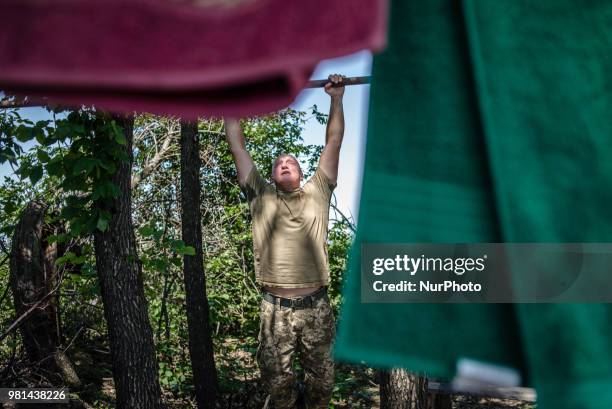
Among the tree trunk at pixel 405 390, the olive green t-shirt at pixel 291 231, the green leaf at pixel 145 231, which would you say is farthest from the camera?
the tree trunk at pixel 405 390

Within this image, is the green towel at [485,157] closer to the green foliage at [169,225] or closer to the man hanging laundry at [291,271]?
the man hanging laundry at [291,271]

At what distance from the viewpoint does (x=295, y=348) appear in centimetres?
323

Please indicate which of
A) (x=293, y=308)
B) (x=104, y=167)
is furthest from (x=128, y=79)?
(x=104, y=167)

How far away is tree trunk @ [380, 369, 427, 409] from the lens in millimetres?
3789

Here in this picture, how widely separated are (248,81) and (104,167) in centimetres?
291

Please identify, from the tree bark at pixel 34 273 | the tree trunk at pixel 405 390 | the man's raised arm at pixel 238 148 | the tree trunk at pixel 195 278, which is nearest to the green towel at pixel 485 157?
the man's raised arm at pixel 238 148

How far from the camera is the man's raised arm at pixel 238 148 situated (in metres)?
2.57

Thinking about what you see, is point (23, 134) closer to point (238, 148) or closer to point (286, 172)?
point (238, 148)

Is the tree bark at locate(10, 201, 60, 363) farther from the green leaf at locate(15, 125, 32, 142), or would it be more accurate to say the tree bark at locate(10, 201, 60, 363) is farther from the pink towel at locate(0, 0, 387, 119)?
the pink towel at locate(0, 0, 387, 119)

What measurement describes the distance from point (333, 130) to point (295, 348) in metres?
1.24

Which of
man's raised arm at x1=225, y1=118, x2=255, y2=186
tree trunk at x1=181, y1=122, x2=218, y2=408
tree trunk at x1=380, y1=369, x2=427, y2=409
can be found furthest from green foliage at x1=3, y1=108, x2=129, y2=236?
tree trunk at x1=380, y1=369, x2=427, y2=409

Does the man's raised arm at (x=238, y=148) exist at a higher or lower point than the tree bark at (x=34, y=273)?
higher

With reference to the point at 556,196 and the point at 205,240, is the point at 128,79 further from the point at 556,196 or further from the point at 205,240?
the point at 205,240

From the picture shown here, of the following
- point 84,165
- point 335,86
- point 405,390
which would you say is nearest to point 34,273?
point 84,165
